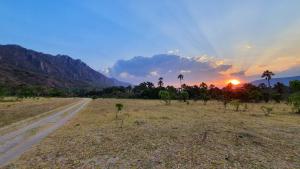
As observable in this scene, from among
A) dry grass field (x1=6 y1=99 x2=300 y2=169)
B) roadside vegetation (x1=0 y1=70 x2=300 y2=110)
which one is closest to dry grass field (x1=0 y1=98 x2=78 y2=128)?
dry grass field (x1=6 y1=99 x2=300 y2=169)

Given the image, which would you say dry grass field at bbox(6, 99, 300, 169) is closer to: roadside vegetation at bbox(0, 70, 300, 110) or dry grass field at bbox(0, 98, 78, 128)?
dry grass field at bbox(0, 98, 78, 128)

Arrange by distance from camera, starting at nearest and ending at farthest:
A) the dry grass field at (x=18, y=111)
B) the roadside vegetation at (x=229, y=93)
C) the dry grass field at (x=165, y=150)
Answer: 1. the dry grass field at (x=165, y=150)
2. the dry grass field at (x=18, y=111)
3. the roadside vegetation at (x=229, y=93)

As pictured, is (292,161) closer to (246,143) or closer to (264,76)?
(246,143)

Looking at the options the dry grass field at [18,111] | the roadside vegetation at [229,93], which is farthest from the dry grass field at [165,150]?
the roadside vegetation at [229,93]

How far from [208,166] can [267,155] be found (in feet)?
A: 17.1

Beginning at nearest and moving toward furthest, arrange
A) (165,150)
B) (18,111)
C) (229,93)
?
(165,150) < (18,111) < (229,93)

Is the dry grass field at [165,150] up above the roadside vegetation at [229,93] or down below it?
below

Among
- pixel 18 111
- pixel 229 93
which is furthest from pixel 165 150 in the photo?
pixel 229 93

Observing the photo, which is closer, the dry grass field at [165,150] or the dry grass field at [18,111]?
the dry grass field at [165,150]

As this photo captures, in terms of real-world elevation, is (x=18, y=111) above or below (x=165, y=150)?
above

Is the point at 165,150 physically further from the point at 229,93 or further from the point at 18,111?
the point at 229,93

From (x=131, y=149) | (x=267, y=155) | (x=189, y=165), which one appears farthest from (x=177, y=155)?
(x=267, y=155)

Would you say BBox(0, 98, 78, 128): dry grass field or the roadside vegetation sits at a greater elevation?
the roadside vegetation

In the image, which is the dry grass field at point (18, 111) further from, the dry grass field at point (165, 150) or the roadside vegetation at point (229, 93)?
the roadside vegetation at point (229, 93)
